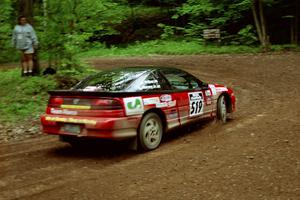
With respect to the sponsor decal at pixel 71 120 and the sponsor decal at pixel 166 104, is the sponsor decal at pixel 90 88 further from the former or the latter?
the sponsor decal at pixel 166 104

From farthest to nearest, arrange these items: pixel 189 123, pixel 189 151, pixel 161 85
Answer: pixel 189 123 < pixel 161 85 < pixel 189 151

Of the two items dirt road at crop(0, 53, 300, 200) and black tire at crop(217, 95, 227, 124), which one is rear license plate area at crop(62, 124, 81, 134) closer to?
dirt road at crop(0, 53, 300, 200)

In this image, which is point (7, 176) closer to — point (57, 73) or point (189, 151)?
point (189, 151)

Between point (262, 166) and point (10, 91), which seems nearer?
point (262, 166)

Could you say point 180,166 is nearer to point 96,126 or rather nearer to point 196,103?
point 96,126

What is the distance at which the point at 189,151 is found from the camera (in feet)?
23.0

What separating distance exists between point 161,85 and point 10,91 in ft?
19.0

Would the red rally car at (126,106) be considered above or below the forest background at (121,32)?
below

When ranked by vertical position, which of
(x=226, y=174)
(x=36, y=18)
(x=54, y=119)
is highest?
(x=36, y=18)

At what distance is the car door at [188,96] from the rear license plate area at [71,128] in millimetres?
2001

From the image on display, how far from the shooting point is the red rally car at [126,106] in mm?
6828

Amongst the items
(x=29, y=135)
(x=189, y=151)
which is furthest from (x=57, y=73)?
(x=189, y=151)

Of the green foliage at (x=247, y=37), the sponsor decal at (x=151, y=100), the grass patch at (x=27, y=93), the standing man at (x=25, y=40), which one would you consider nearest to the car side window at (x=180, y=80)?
the sponsor decal at (x=151, y=100)

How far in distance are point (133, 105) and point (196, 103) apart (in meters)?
2.01
